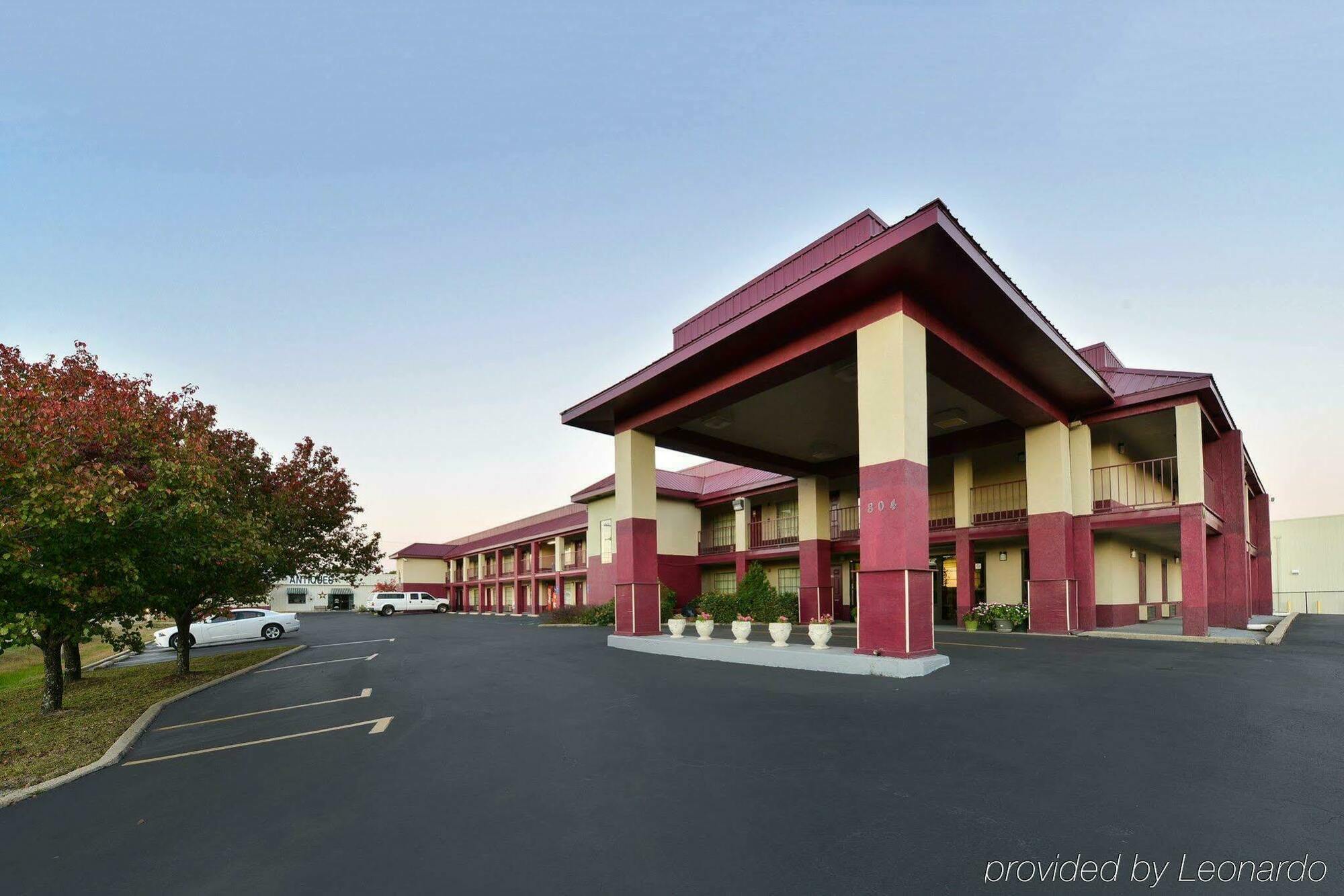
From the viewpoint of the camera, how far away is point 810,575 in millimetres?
22734

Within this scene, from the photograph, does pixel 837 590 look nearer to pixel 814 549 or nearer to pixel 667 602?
pixel 814 549

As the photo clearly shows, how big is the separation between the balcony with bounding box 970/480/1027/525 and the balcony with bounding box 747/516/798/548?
770cm

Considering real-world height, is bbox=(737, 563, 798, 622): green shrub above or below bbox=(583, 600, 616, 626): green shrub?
above

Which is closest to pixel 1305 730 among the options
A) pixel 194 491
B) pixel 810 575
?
pixel 194 491

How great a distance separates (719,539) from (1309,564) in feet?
117

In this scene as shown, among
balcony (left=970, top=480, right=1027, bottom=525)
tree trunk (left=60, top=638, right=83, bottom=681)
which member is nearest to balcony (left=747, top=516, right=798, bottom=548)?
balcony (left=970, top=480, right=1027, bottom=525)

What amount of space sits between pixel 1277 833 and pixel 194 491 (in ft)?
43.4

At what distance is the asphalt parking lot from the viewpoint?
12.3 ft

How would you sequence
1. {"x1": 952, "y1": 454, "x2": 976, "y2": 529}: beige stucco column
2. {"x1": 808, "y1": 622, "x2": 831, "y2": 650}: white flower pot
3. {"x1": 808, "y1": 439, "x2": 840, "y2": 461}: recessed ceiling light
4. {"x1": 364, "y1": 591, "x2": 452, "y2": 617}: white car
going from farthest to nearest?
{"x1": 364, "y1": 591, "x2": 452, "y2": 617}: white car, {"x1": 808, "y1": 439, "x2": 840, "y2": 461}: recessed ceiling light, {"x1": 952, "y1": 454, "x2": 976, "y2": 529}: beige stucco column, {"x1": 808, "y1": 622, "x2": 831, "y2": 650}: white flower pot

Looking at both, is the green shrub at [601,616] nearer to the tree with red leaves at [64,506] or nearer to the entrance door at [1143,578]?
the tree with red leaves at [64,506]

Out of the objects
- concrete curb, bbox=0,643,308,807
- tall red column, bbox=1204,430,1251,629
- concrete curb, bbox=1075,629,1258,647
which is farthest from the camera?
tall red column, bbox=1204,430,1251,629

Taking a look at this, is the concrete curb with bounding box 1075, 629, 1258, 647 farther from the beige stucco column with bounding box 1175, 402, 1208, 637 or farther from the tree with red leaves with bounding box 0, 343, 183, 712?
the tree with red leaves with bounding box 0, 343, 183, 712

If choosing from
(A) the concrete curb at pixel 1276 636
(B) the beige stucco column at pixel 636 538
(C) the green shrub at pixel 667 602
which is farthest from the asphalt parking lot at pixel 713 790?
(C) the green shrub at pixel 667 602

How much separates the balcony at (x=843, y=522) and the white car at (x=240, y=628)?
22026mm
